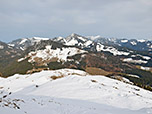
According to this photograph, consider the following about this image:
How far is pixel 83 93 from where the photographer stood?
39.7 metres

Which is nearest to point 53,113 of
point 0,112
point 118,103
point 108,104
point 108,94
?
point 0,112

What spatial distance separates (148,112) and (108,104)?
361 inches

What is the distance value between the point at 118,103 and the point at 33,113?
61.4 ft

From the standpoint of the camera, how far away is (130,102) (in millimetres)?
32406

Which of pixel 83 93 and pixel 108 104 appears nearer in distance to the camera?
pixel 108 104

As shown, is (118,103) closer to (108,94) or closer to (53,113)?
(108,94)

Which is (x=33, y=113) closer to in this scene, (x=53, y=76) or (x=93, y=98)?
(x=93, y=98)

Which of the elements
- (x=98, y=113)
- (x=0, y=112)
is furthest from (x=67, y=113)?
(x=0, y=112)

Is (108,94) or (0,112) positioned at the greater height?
(0,112)

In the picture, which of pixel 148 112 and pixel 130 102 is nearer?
pixel 148 112

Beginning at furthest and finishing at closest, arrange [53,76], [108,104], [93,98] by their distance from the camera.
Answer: [53,76], [93,98], [108,104]

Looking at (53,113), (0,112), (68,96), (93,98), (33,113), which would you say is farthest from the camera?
(68,96)

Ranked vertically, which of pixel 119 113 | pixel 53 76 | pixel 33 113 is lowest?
pixel 53 76

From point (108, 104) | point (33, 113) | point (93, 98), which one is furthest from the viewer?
point (93, 98)
